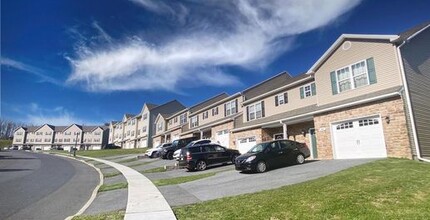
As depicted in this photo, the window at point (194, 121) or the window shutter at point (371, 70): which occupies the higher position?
the window at point (194, 121)

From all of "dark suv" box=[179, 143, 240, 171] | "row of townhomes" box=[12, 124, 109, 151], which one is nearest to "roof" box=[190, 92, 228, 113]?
"dark suv" box=[179, 143, 240, 171]

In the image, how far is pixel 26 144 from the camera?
4385 inches

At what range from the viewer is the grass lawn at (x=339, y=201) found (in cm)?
685

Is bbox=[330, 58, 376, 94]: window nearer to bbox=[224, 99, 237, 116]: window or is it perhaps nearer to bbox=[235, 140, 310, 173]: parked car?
bbox=[235, 140, 310, 173]: parked car

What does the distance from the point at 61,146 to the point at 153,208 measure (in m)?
115

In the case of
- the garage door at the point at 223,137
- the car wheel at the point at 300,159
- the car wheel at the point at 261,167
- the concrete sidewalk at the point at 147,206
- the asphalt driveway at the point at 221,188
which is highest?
the garage door at the point at 223,137

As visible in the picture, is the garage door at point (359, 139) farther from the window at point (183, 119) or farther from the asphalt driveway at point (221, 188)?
the window at point (183, 119)

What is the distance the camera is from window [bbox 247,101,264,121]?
27.7 metres

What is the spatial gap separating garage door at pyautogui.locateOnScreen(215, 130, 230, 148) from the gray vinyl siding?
58.2 feet

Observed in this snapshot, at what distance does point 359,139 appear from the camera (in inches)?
641

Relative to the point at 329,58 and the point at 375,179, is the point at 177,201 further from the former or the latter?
the point at 329,58

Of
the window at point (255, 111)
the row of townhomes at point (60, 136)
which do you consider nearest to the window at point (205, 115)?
the window at point (255, 111)

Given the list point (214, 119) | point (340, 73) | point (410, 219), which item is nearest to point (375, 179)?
point (410, 219)

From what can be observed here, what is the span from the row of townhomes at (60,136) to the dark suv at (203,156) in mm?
95072
